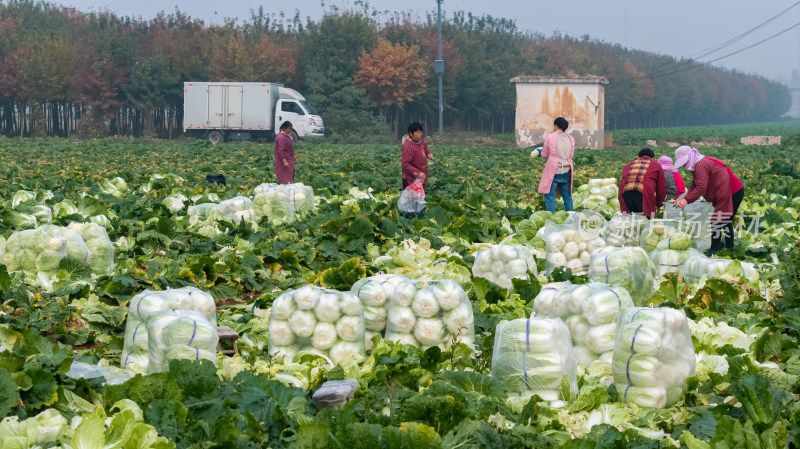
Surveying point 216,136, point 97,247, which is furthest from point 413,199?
point 216,136

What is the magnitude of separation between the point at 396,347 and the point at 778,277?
3427 millimetres

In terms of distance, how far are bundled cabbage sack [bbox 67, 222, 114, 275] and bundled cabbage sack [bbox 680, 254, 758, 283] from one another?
4988mm

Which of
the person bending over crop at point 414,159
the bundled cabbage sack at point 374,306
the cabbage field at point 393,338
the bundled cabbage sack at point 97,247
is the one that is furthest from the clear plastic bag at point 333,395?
the person bending over crop at point 414,159

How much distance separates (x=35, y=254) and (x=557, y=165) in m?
7.08

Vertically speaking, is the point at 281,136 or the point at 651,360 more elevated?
the point at 281,136

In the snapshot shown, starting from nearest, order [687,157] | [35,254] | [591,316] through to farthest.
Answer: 1. [591,316]
2. [35,254]
3. [687,157]

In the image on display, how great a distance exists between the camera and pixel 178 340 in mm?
4902

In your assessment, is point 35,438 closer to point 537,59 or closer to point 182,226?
point 182,226

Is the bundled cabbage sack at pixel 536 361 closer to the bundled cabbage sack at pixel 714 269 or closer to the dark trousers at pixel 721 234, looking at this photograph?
the bundled cabbage sack at pixel 714 269

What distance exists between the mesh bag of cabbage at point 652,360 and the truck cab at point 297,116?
39725mm

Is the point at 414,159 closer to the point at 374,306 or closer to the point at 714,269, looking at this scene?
the point at 714,269

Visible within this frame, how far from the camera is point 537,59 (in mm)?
82312

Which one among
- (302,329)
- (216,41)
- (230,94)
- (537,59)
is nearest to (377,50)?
(216,41)

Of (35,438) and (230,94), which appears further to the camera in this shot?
(230,94)
